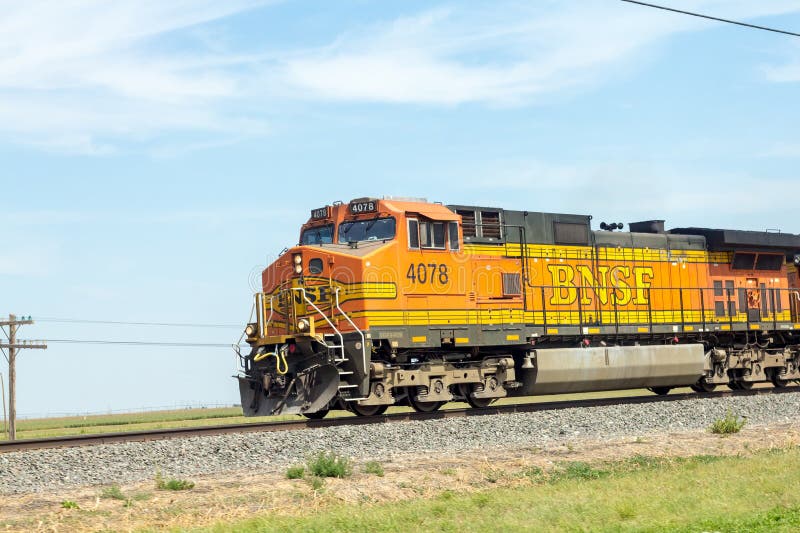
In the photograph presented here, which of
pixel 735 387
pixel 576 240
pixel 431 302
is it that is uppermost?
pixel 576 240

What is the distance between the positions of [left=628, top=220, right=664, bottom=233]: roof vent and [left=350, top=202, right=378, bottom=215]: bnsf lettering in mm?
8760

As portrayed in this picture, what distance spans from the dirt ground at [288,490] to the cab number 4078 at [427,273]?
4899 mm

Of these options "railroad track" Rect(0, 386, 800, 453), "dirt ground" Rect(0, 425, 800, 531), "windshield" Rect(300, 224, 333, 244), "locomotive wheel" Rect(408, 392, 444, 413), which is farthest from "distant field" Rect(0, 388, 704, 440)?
"dirt ground" Rect(0, 425, 800, 531)

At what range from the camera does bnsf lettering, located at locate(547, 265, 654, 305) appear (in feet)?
65.5

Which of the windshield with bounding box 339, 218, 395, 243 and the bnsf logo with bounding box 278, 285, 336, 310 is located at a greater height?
the windshield with bounding box 339, 218, 395, 243

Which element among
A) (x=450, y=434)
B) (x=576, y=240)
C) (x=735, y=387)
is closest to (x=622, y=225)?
(x=576, y=240)

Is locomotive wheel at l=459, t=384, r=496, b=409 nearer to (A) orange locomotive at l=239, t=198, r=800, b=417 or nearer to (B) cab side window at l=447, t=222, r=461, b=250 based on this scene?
(A) orange locomotive at l=239, t=198, r=800, b=417

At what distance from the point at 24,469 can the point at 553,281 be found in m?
11.6

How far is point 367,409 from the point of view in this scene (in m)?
17.5

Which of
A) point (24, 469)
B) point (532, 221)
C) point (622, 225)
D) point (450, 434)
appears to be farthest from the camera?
point (622, 225)

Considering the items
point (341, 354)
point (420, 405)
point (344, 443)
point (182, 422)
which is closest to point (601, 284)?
point (420, 405)

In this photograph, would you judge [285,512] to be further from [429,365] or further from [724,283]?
[724,283]

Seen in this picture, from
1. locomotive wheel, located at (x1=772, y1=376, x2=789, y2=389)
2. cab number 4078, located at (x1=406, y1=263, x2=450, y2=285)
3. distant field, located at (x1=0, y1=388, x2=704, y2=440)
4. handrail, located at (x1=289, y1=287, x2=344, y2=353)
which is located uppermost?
cab number 4078, located at (x1=406, y1=263, x2=450, y2=285)

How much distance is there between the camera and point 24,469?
11.7m
